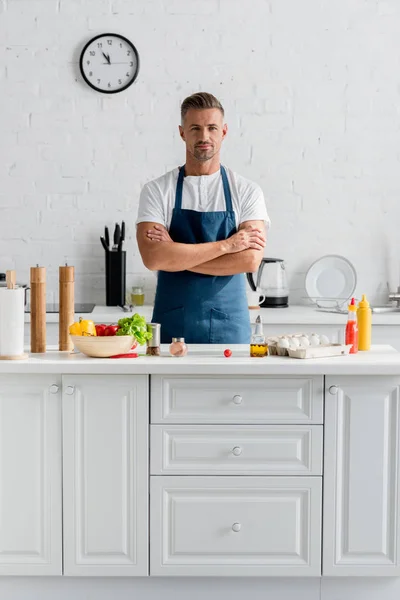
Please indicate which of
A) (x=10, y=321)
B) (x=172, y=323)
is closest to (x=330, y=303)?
(x=172, y=323)

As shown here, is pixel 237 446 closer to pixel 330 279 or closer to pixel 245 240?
pixel 245 240

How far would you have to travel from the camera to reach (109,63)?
5262 millimetres

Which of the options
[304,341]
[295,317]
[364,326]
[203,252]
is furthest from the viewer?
[295,317]

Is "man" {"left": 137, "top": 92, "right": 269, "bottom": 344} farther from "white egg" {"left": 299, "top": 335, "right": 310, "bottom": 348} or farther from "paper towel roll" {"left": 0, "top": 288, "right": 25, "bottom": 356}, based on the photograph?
"paper towel roll" {"left": 0, "top": 288, "right": 25, "bottom": 356}

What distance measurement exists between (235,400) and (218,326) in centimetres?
69

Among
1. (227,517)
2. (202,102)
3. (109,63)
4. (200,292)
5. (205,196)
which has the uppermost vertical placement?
(109,63)

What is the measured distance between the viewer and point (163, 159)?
5.34 m

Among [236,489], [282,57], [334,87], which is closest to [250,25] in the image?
[282,57]

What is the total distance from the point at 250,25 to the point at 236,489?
3.18 m

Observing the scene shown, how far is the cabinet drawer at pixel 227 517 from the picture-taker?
3.10 meters

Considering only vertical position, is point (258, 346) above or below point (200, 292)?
below

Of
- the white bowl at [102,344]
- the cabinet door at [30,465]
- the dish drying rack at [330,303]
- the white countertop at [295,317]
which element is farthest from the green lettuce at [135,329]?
the dish drying rack at [330,303]

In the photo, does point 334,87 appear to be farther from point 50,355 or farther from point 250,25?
point 50,355

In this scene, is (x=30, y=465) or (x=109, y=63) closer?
(x=30, y=465)
